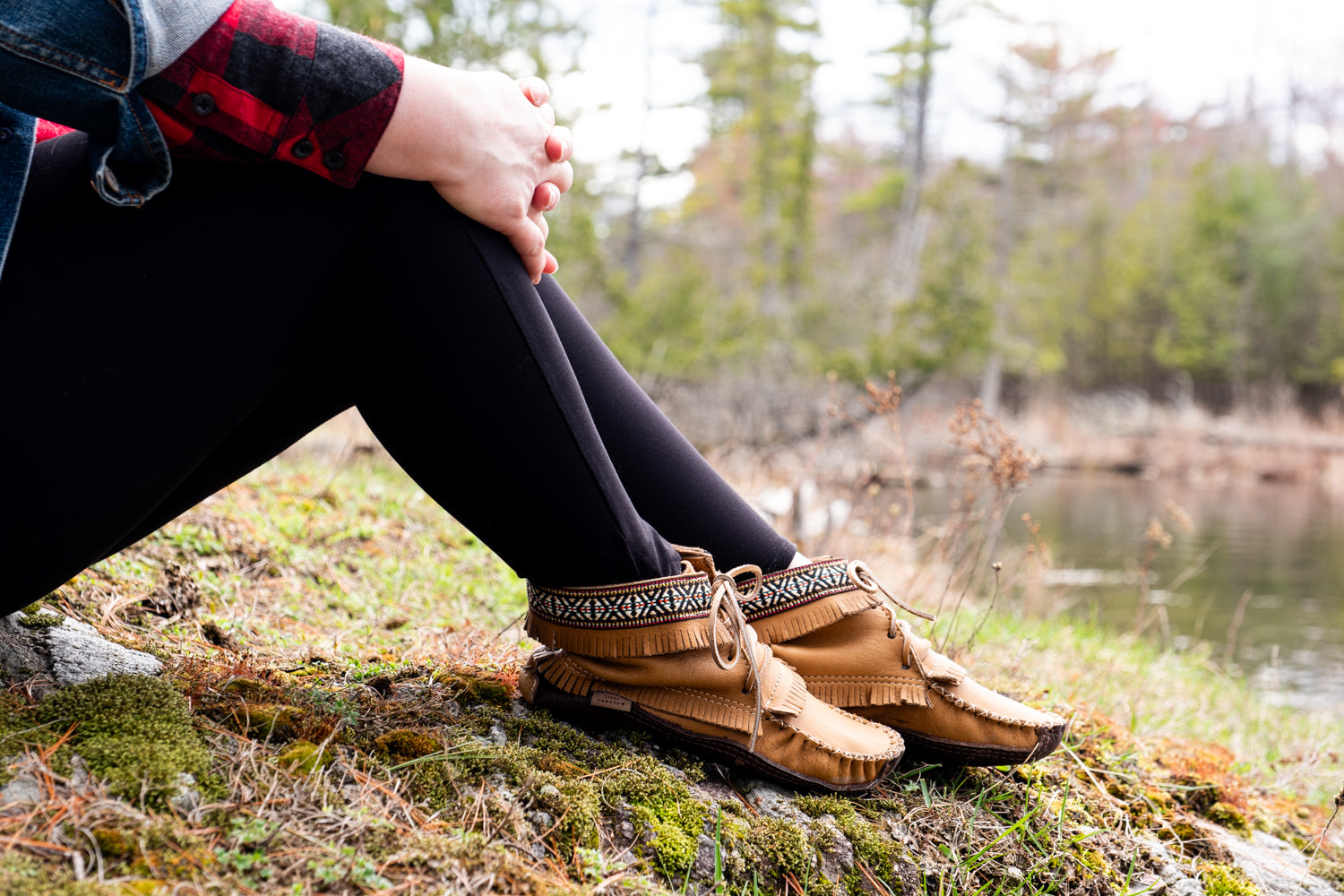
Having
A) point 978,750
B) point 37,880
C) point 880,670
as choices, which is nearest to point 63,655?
point 37,880

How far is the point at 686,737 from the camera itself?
116 cm

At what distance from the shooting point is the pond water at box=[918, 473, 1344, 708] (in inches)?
167

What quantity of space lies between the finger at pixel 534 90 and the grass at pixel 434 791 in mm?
748

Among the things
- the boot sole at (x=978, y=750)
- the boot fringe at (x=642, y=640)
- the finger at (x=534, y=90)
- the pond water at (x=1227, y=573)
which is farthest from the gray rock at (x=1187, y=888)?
the pond water at (x=1227, y=573)

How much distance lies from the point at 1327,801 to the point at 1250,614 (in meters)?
3.42

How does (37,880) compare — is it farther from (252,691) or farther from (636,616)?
(636,616)

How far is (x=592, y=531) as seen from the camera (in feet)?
3.41

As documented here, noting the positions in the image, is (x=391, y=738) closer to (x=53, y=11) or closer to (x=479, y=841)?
(x=479, y=841)

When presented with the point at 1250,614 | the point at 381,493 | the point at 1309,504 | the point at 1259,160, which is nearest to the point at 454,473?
the point at 381,493

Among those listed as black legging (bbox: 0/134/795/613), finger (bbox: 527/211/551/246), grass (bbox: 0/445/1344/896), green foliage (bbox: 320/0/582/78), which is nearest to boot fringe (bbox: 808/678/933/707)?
grass (bbox: 0/445/1344/896)

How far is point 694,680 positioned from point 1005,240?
20547mm

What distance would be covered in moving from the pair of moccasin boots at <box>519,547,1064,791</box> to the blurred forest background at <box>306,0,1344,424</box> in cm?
1014

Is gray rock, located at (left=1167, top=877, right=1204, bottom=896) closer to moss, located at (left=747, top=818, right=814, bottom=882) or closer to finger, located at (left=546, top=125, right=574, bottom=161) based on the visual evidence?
moss, located at (left=747, top=818, right=814, bottom=882)

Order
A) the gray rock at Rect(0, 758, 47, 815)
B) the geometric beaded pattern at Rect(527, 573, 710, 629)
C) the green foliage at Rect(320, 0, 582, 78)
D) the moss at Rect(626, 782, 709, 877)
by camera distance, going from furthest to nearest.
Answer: the green foliage at Rect(320, 0, 582, 78), the geometric beaded pattern at Rect(527, 573, 710, 629), the moss at Rect(626, 782, 709, 877), the gray rock at Rect(0, 758, 47, 815)
